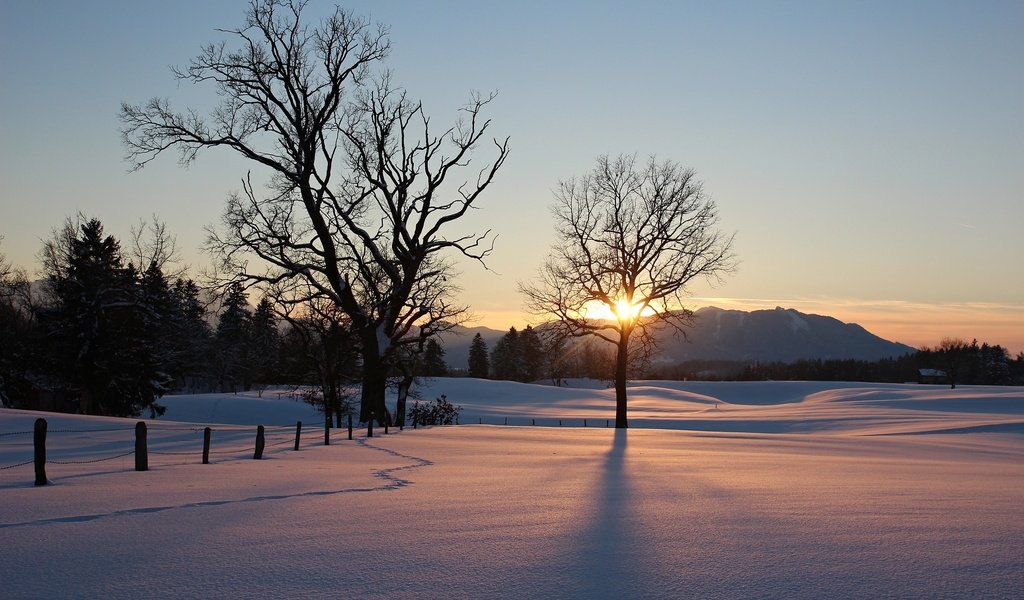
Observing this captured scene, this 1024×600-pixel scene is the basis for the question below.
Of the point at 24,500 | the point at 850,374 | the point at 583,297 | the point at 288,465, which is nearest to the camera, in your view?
the point at 24,500

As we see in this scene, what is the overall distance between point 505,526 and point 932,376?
122 meters

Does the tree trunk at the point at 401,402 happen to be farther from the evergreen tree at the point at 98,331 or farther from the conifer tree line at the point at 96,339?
the evergreen tree at the point at 98,331

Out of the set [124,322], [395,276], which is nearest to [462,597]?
[395,276]

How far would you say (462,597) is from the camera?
513 cm

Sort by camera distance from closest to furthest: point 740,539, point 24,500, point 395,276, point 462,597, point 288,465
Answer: point 462,597
point 740,539
point 24,500
point 288,465
point 395,276

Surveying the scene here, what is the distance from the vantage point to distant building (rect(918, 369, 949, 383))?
104438 millimetres

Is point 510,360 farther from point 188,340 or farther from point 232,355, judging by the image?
point 188,340

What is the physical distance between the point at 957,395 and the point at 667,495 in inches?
2300

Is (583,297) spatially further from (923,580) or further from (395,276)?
(923,580)

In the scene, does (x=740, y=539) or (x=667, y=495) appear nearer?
(x=740, y=539)

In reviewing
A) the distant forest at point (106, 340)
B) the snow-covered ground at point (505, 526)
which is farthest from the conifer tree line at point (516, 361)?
the snow-covered ground at point (505, 526)

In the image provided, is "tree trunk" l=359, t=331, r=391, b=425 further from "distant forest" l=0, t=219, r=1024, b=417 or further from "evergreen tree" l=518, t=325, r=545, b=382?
"evergreen tree" l=518, t=325, r=545, b=382

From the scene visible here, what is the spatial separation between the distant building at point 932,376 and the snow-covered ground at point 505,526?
98440mm

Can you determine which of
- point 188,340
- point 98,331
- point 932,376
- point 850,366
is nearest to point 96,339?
point 98,331
